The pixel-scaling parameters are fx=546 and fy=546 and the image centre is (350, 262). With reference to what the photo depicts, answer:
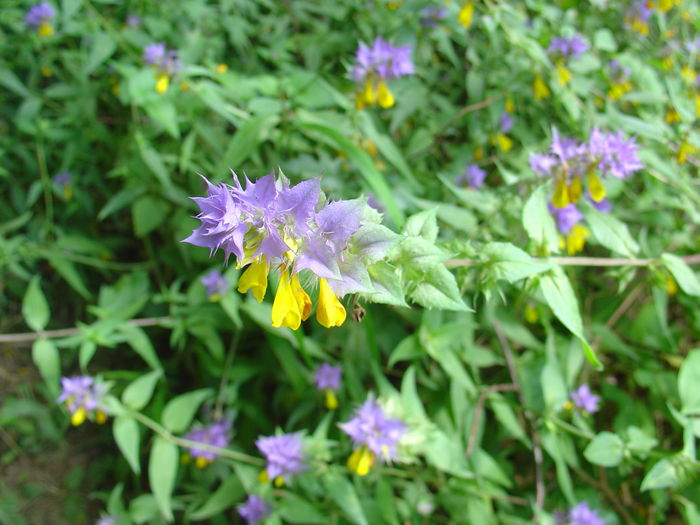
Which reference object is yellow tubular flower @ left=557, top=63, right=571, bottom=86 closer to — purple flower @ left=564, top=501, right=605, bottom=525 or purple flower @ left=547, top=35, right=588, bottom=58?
purple flower @ left=547, top=35, right=588, bottom=58

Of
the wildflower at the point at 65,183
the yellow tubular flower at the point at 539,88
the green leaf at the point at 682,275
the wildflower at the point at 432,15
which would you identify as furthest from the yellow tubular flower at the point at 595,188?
the wildflower at the point at 65,183

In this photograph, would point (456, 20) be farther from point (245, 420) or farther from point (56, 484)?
point (56, 484)

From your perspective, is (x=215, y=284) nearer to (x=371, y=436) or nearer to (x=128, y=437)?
(x=128, y=437)

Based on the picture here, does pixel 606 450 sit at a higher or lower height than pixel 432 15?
lower

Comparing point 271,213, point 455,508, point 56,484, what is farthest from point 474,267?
point 56,484

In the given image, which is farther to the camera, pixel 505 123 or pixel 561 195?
pixel 505 123

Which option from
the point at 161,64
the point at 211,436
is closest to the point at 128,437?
the point at 211,436
